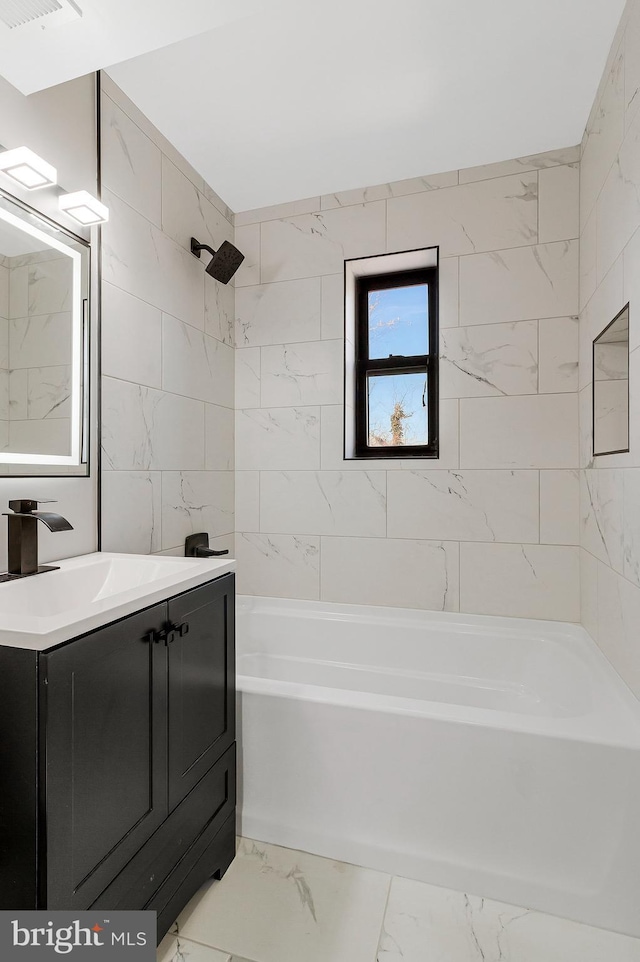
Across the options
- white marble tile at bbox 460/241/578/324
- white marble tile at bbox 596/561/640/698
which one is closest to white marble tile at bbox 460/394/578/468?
white marble tile at bbox 460/241/578/324

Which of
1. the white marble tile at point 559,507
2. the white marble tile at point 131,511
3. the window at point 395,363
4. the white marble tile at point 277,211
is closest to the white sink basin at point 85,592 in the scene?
the white marble tile at point 131,511

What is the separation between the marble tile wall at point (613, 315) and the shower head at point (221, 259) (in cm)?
151

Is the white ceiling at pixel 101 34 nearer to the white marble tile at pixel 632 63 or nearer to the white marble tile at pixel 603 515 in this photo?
the white marble tile at pixel 632 63

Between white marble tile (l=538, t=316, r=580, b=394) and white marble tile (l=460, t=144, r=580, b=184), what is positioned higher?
white marble tile (l=460, t=144, r=580, b=184)

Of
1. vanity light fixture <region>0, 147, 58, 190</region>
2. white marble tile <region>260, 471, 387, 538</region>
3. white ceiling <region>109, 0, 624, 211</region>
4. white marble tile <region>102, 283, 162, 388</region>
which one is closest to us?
vanity light fixture <region>0, 147, 58, 190</region>

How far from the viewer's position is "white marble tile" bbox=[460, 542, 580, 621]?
2.23m

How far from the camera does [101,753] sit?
1019 mm

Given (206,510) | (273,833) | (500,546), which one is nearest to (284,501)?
(206,510)

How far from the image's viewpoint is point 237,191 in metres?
2.54

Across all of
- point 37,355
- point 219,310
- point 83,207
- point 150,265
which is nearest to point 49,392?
point 37,355

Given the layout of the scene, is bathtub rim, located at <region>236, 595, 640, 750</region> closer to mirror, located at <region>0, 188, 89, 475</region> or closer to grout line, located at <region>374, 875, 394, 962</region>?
grout line, located at <region>374, 875, 394, 962</region>

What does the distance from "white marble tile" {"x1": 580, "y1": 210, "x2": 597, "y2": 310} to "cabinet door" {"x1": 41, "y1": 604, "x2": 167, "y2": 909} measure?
1951 millimetres

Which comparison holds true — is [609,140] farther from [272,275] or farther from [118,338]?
[118,338]

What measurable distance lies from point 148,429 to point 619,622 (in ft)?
5.98
